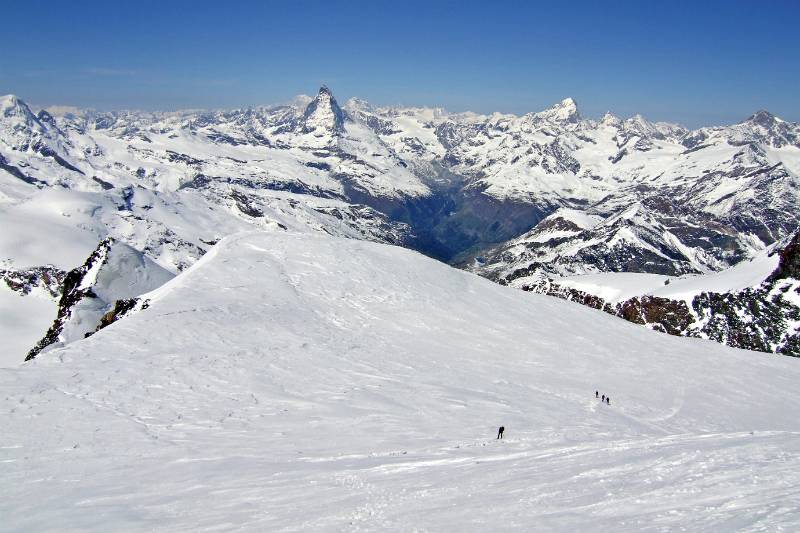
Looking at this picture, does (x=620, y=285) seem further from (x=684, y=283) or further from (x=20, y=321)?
(x=20, y=321)

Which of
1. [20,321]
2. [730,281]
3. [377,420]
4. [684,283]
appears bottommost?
[20,321]

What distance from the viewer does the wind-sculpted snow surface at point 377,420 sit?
61.7 feet

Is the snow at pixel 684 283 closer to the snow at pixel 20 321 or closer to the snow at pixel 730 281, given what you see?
the snow at pixel 730 281

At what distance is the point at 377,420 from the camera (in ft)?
106

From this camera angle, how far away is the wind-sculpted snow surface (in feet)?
61.7

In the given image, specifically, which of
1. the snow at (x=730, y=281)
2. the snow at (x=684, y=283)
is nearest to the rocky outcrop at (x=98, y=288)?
the snow at (x=730, y=281)

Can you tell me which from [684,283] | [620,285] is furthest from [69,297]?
[620,285]

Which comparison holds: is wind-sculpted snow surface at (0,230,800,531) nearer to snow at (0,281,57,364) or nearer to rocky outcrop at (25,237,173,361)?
rocky outcrop at (25,237,173,361)

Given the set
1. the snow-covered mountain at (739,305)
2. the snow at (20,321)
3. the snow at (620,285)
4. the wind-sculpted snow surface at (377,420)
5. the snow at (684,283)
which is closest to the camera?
the wind-sculpted snow surface at (377,420)

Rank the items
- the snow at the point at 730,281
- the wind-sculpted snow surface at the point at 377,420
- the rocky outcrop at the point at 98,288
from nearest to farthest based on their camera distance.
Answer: the wind-sculpted snow surface at the point at 377,420 < the rocky outcrop at the point at 98,288 < the snow at the point at 730,281

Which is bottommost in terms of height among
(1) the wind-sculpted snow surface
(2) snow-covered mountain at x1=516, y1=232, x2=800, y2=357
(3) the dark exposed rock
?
(3) the dark exposed rock

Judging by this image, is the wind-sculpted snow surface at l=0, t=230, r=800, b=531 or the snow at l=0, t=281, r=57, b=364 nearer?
the wind-sculpted snow surface at l=0, t=230, r=800, b=531

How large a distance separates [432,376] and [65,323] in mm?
48095

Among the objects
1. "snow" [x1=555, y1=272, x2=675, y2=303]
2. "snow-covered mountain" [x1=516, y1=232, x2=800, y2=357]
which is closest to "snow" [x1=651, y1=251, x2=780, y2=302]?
"snow-covered mountain" [x1=516, y1=232, x2=800, y2=357]
